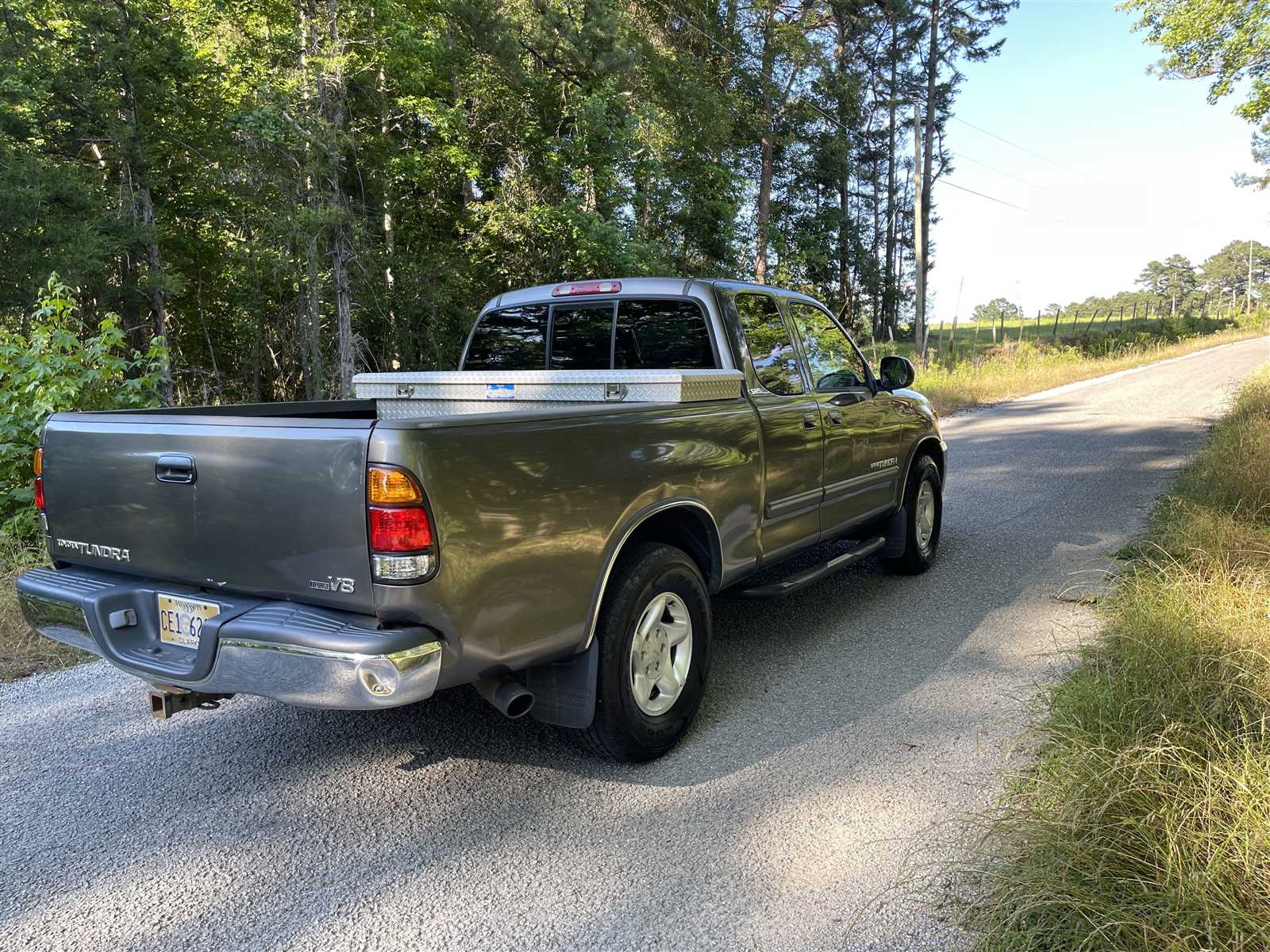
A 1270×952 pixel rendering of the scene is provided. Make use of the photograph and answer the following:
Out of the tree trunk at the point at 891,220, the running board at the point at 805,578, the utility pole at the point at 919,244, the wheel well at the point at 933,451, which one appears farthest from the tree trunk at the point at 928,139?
the running board at the point at 805,578

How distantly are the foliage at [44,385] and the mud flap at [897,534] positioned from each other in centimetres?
569

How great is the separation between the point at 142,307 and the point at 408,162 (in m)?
6.44

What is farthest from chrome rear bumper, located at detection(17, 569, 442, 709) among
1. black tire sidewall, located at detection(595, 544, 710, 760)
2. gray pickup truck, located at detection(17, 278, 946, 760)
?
black tire sidewall, located at detection(595, 544, 710, 760)

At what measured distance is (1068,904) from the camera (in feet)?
7.16

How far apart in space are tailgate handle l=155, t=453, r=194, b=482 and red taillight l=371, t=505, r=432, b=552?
0.85 metres

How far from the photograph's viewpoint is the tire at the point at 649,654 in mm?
3217

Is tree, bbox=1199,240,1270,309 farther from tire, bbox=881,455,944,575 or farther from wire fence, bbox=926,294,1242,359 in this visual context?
tire, bbox=881,455,944,575

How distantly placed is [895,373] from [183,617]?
4.40 meters

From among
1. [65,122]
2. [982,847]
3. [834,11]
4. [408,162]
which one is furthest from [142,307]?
[834,11]

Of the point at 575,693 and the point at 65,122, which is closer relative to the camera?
the point at 575,693

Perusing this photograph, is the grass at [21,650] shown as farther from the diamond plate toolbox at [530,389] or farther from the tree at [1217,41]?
the tree at [1217,41]

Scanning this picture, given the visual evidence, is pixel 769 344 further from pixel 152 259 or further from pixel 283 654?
pixel 152 259

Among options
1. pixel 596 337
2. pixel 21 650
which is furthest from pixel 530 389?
pixel 21 650

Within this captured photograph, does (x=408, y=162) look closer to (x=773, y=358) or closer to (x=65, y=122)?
(x=65, y=122)
